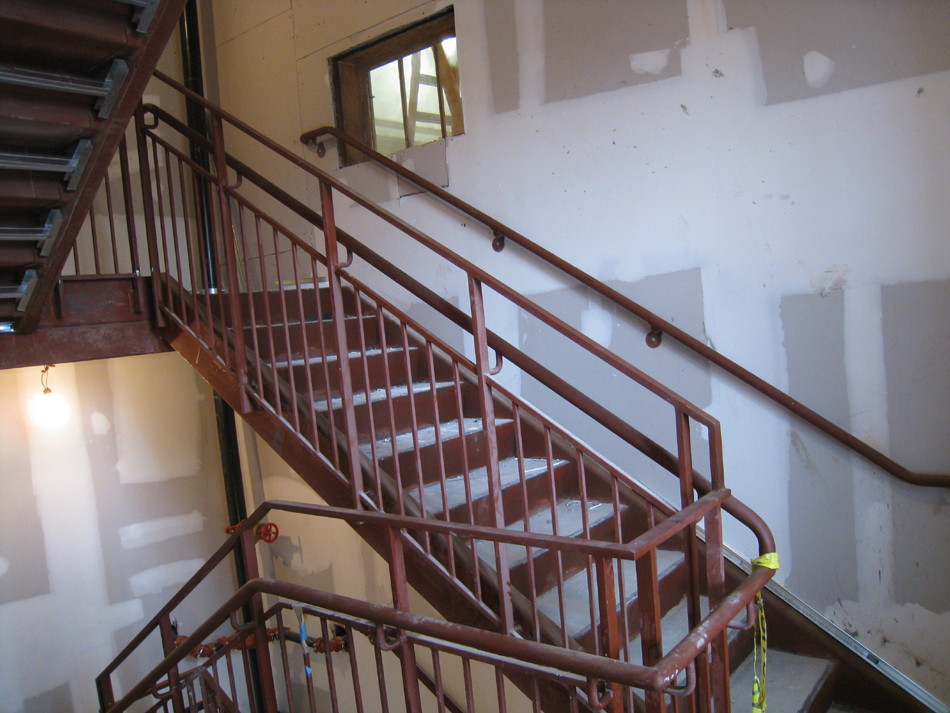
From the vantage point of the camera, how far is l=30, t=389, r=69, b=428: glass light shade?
4160mm

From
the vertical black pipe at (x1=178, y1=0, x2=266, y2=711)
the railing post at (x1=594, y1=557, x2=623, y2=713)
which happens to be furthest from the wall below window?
the vertical black pipe at (x1=178, y1=0, x2=266, y2=711)

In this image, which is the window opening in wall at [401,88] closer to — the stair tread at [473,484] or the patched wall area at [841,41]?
the patched wall area at [841,41]

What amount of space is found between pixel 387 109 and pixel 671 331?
7.99ft

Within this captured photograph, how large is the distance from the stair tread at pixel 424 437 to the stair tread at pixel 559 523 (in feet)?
1.57

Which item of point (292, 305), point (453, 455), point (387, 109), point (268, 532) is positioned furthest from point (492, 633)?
point (387, 109)

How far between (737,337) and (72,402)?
13.6ft

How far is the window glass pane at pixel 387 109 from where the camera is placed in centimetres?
414

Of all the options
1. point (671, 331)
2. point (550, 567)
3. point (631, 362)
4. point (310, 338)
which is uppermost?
point (310, 338)

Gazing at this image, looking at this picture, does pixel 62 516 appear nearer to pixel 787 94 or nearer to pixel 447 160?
pixel 447 160

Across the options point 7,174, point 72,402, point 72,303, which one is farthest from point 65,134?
point 72,402

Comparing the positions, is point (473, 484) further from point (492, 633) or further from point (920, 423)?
point (920, 423)

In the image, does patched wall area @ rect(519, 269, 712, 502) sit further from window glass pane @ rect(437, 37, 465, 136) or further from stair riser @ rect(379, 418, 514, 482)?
window glass pane @ rect(437, 37, 465, 136)

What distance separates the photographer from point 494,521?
214cm

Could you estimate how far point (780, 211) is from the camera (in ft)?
8.93
